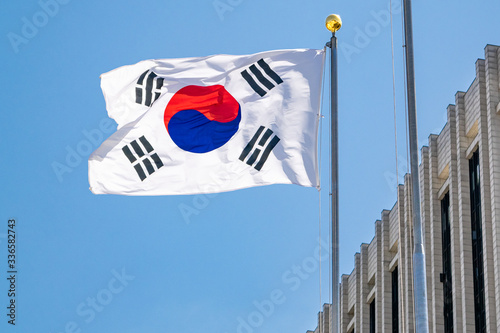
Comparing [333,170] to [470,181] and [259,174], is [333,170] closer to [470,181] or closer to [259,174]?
[259,174]

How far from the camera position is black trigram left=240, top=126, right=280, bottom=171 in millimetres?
25891

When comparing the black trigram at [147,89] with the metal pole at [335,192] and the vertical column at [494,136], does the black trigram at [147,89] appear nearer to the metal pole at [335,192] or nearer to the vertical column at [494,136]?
the metal pole at [335,192]

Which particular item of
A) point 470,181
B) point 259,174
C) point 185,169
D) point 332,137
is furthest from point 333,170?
point 470,181

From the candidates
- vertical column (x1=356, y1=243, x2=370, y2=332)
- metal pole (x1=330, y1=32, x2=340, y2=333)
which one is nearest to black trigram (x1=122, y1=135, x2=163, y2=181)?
metal pole (x1=330, y1=32, x2=340, y2=333)

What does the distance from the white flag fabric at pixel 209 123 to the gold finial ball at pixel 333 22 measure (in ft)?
4.64

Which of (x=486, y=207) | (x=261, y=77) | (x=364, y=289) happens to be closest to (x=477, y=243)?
(x=486, y=207)

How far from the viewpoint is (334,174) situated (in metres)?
23.8

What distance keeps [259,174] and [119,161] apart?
3.28 m

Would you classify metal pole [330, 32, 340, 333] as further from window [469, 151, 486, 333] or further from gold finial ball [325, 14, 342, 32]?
window [469, 151, 486, 333]

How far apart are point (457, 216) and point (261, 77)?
2110 cm

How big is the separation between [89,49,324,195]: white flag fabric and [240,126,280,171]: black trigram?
23 mm

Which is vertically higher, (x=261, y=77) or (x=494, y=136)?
(x=494, y=136)

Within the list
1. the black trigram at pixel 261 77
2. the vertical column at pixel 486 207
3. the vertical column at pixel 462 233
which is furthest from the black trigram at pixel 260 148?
the vertical column at pixel 462 233

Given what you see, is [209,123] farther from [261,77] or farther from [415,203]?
[415,203]
